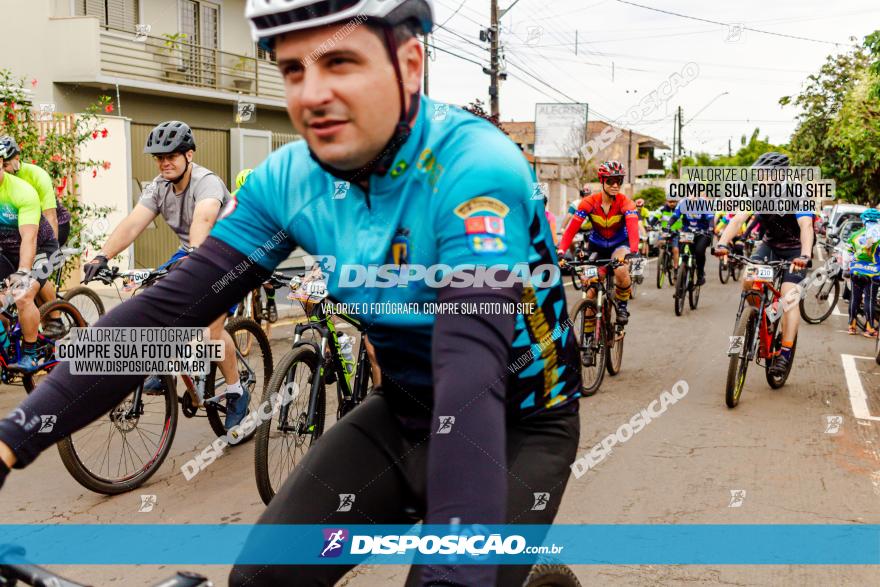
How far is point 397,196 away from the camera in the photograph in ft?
5.95

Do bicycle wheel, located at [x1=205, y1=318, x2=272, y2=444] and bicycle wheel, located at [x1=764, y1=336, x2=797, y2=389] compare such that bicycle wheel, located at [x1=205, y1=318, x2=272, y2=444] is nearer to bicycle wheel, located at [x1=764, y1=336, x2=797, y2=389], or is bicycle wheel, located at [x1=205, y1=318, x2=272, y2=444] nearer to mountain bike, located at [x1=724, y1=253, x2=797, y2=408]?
mountain bike, located at [x1=724, y1=253, x2=797, y2=408]

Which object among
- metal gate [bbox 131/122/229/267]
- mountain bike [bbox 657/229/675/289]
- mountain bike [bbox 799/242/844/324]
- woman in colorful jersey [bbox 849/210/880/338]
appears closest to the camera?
woman in colorful jersey [bbox 849/210/880/338]

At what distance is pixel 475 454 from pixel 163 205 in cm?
543

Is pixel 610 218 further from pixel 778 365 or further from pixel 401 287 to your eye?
pixel 401 287

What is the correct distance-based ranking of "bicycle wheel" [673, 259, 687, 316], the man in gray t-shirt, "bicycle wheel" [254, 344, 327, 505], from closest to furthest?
"bicycle wheel" [254, 344, 327, 505] < the man in gray t-shirt < "bicycle wheel" [673, 259, 687, 316]

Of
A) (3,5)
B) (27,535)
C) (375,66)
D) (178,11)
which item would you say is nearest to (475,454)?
(375,66)

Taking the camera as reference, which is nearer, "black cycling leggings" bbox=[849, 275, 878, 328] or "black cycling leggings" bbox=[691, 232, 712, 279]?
"black cycling leggings" bbox=[849, 275, 878, 328]

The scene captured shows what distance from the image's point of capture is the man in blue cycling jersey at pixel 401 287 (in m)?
1.54

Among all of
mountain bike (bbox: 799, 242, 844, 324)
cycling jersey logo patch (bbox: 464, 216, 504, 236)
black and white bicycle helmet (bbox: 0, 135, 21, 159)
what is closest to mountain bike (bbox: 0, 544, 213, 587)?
cycling jersey logo patch (bbox: 464, 216, 504, 236)

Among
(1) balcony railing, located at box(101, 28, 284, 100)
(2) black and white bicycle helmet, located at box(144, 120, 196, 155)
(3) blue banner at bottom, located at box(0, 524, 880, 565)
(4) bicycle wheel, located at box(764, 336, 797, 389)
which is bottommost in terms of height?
(3) blue banner at bottom, located at box(0, 524, 880, 565)

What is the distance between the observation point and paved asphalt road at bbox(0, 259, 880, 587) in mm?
4371

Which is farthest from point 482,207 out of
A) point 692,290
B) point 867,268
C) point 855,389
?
point 692,290

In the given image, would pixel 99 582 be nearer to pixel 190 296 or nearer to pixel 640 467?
pixel 190 296

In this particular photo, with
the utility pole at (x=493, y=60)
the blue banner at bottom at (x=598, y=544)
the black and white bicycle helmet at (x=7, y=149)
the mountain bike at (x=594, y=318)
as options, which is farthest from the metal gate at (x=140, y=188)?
the blue banner at bottom at (x=598, y=544)
